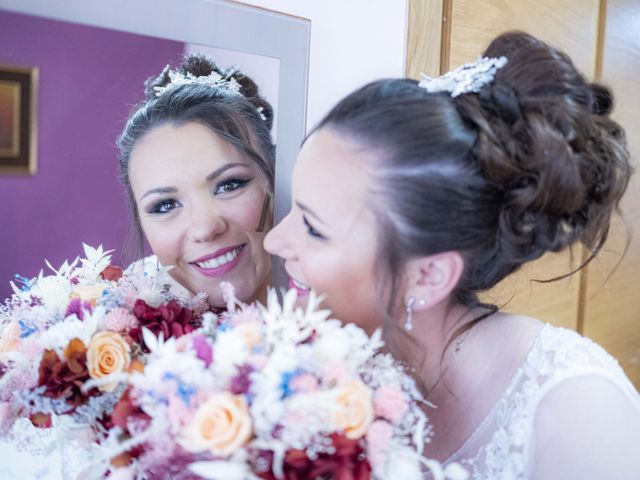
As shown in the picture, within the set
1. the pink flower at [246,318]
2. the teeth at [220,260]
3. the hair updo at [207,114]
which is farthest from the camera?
the teeth at [220,260]

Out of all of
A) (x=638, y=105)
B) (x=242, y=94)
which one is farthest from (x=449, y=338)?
(x=638, y=105)

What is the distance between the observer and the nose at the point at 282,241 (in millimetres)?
971

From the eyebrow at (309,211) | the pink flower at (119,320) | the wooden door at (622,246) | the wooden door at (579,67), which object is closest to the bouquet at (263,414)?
the pink flower at (119,320)

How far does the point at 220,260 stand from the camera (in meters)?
1.06

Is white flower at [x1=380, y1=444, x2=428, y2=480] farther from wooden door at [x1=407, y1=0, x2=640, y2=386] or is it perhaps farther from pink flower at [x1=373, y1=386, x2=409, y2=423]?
wooden door at [x1=407, y1=0, x2=640, y2=386]

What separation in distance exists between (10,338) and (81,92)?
364mm

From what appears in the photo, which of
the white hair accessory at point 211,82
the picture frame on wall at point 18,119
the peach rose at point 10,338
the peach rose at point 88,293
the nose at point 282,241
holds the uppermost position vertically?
the white hair accessory at point 211,82

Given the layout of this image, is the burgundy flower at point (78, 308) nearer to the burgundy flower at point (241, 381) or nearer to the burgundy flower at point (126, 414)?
the burgundy flower at point (126, 414)

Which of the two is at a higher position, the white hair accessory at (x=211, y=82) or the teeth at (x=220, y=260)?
the white hair accessory at (x=211, y=82)

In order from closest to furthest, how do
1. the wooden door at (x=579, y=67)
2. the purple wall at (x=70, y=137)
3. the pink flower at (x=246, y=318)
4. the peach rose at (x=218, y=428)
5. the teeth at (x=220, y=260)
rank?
the peach rose at (x=218, y=428) < the pink flower at (x=246, y=318) < the purple wall at (x=70, y=137) < the teeth at (x=220, y=260) < the wooden door at (x=579, y=67)

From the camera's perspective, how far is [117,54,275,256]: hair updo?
3.08 feet

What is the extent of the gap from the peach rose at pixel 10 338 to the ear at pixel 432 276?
1.86ft

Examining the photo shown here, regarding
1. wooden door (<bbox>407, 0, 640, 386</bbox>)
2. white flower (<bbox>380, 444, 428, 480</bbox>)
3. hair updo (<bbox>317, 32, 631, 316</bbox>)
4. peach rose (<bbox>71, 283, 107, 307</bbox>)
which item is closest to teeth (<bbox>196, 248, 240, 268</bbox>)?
peach rose (<bbox>71, 283, 107, 307</bbox>)

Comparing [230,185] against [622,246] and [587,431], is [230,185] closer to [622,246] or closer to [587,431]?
[587,431]
